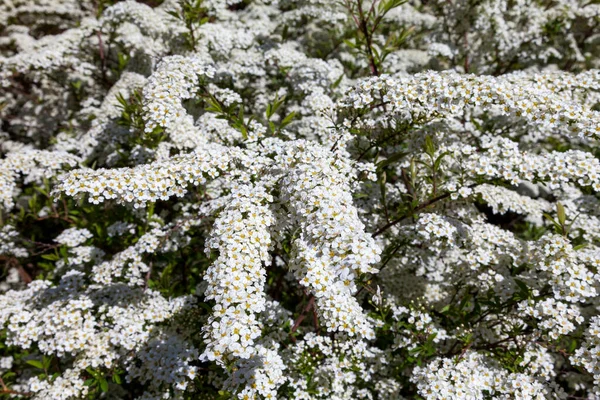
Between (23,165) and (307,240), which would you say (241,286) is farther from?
(23,165)

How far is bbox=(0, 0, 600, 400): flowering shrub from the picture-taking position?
125 inches

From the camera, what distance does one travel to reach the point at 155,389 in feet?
13.9

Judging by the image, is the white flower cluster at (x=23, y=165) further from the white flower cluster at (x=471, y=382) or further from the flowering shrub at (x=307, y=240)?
the white flower cluster at (x=471, y=382)

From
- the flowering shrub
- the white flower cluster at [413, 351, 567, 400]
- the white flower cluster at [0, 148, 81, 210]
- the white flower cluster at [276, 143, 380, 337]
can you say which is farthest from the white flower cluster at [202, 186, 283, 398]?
the white flower cluster at [0, 148, 81, 210]

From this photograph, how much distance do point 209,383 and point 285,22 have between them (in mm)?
6517

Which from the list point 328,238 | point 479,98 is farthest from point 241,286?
point 479,98

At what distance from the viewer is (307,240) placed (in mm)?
2857

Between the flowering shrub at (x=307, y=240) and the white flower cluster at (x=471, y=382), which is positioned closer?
the flowering shrub at (x=307, y=240)

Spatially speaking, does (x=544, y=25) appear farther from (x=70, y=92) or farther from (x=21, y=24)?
(x=21, y=24)

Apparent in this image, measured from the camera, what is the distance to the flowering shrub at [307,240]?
3172 mm

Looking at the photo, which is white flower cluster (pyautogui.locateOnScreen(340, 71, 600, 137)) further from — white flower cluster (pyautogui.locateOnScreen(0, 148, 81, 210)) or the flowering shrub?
white flower cluster (pyautogui.locateOnScreen(0, 148, 81, 210))

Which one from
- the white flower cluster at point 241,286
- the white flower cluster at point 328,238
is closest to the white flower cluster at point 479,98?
the white flower cluster at point 328,238

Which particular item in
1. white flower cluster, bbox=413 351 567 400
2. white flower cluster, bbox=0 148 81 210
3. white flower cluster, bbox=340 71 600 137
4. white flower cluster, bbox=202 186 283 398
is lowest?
white flower cluster, bbox=413 351 567 400

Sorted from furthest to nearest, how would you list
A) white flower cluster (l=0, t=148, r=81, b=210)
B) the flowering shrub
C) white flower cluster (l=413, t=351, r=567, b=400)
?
white flower cluster (l=0, t=148, r=81, b=210) → white flower cluster (l=413, t=351, r=567, b=400) → the flowering shrub
